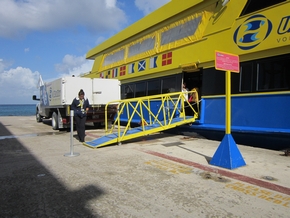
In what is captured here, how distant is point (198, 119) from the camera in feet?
29.0

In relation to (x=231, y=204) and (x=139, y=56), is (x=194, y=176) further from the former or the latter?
(x=139, y=56)

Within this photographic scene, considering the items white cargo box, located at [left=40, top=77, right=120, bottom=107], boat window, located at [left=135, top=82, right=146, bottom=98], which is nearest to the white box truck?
white cargo box, located at [left=40, top=77, right=120, bottom=107]

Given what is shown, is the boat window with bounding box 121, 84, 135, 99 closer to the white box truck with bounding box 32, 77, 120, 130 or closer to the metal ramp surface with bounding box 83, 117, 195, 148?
the white box truck with bounding box 32, 77, 120, 130

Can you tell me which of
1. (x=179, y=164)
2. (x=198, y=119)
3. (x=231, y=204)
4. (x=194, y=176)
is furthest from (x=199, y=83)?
(x=231, y=204)

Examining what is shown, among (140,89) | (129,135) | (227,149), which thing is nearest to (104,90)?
(140,89)

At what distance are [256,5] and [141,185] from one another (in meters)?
6.09

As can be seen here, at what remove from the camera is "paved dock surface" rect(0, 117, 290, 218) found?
320cm

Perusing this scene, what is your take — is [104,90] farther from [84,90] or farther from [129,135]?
[129,135]

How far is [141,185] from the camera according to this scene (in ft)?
13.4

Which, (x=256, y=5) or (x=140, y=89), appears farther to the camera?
(x=140, y=89)

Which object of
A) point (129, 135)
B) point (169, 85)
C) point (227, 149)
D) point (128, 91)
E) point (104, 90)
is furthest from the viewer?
point (128, 91)

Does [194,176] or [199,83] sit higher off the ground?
[199,83]

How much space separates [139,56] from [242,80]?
20.0 ft

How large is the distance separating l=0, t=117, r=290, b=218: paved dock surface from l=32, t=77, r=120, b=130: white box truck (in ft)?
15.2
